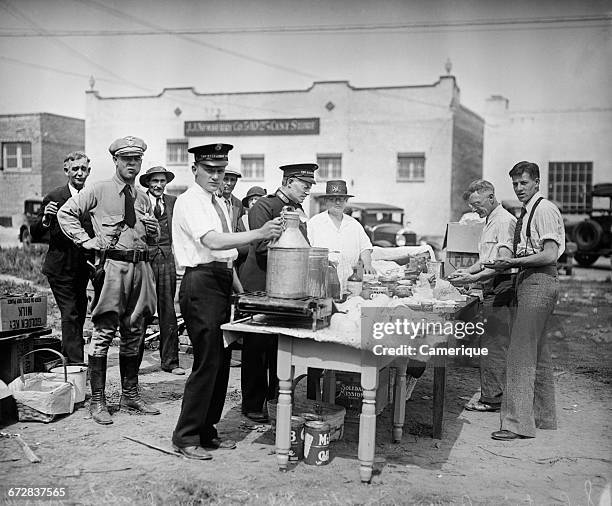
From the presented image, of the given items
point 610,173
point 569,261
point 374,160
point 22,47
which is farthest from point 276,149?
point 22,47

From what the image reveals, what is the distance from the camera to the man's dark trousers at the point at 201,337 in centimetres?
368

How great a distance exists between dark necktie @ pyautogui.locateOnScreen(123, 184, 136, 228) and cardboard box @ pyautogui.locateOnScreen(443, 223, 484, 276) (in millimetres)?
3410

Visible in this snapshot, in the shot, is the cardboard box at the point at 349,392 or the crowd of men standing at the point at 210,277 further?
the cardboard box at the point at 349,392

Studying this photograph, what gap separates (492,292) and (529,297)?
80 centimetres

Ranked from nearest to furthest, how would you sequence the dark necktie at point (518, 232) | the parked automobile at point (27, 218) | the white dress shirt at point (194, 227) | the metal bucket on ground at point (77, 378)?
1. the white dress shirt at point (194, 227)
2. the dark necktie at point (518, 232)
3. the metal bucket on ground at point (77, 378)
4. the parked automobile at point (27, 218)

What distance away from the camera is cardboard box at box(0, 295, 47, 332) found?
457 cm

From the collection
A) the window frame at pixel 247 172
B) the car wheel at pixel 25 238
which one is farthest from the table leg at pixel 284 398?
the window frame at pixel 247 172

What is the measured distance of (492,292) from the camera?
515 centimetres

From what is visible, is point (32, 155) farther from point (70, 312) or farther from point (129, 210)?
point (129, 210)

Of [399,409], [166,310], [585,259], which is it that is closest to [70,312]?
[166,310]

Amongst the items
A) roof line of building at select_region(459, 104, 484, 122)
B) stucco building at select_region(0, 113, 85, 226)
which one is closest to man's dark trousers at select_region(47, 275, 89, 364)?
stucco building at select_region(0, 113, 85, 226)

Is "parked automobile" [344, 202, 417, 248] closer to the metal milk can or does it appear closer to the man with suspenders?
the man with suspenders

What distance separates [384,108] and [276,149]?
17.0 ft

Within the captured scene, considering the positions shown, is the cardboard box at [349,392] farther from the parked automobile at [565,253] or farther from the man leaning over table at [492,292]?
the parked automobile at [565,253]
